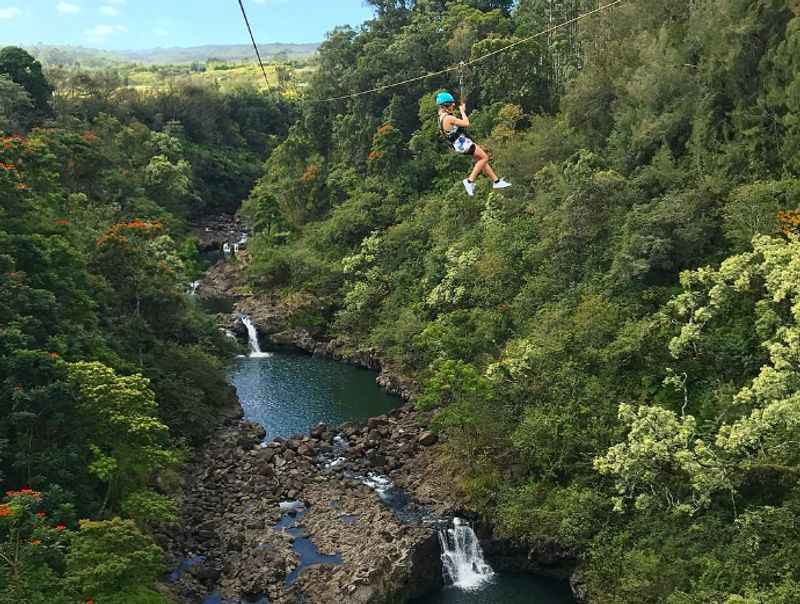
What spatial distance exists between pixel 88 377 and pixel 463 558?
10461mm

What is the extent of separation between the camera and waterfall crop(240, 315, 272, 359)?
3393 cm

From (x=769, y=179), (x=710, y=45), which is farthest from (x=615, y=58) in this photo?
(x=769, y=179)

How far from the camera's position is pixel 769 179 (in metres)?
20.1

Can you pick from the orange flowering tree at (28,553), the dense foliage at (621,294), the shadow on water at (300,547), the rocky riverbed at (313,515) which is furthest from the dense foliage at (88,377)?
the dense foliage at (621,294)

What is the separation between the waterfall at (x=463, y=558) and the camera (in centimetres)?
1783

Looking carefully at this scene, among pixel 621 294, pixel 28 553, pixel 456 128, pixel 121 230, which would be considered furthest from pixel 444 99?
pixel 121 230

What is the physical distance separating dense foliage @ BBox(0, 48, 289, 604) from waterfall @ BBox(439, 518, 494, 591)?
7.08 m

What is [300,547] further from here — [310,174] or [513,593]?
[310,174]

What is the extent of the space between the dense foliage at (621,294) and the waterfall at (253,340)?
3.09 m

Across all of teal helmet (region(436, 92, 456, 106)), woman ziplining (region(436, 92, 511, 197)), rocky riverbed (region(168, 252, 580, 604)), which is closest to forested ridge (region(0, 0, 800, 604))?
rocky riverbed (region(168, 252, 580, 604))

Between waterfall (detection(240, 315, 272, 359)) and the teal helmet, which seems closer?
the teal helmet

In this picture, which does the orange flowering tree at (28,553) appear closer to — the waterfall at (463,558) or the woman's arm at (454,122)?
the waterfall at (463,558)

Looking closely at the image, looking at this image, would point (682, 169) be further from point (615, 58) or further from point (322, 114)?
point (322, 114)

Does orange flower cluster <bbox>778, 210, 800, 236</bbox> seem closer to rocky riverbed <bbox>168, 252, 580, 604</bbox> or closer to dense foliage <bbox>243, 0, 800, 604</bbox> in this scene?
dense foliage <bbox>243, 0, 800, 604</bbox>
